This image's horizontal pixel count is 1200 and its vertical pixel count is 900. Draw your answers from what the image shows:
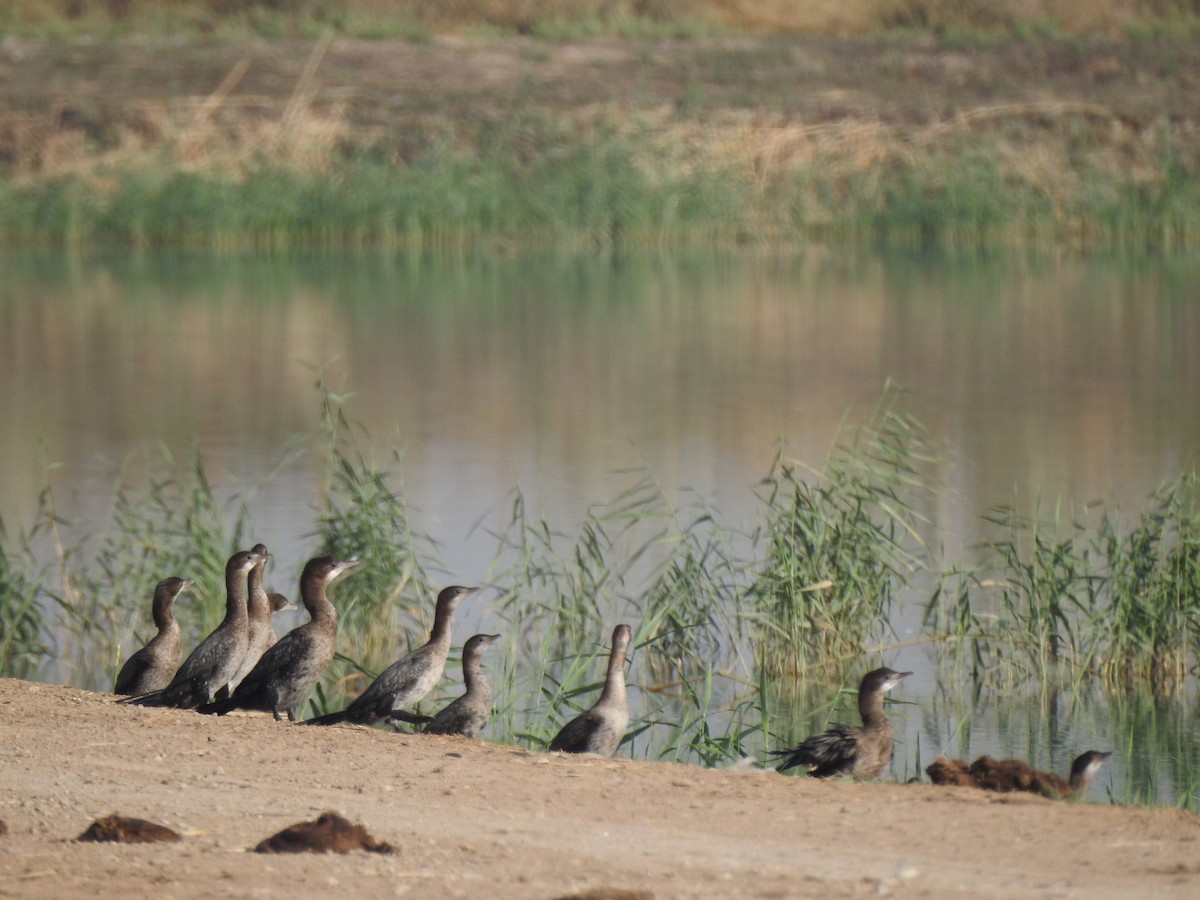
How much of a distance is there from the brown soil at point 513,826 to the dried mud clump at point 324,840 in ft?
0.16

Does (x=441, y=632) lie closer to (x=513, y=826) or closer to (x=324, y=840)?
(x=513, y=826)

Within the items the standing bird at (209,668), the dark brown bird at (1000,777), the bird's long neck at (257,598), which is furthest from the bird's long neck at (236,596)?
the dark brown bird at (1000,777)

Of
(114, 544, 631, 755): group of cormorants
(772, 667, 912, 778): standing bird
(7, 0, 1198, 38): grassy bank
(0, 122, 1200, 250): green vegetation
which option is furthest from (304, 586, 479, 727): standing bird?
(7, 0, 1198, 38): grassy bank

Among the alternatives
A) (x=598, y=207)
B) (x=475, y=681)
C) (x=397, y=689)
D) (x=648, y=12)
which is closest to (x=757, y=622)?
(x=475, y=681)

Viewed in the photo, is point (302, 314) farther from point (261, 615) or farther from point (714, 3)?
point (714, 3)

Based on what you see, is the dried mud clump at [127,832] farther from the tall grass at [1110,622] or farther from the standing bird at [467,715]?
the tall grass at [1110,622]

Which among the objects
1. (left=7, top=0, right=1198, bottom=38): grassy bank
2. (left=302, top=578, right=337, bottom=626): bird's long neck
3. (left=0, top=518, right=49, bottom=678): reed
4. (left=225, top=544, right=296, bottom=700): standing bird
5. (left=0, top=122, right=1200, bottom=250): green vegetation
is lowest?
(left=0, top=518, right=49, bottom=678): reed

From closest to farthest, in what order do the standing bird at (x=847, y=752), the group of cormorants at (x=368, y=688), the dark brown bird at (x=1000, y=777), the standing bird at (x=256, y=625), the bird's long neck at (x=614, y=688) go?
the dark brown bird at (x=1000, y=777), the standing bird at (x=847, y=752), the group of cormorants at (x=368, y=688), the bird's long neck at (x=614, y=688), the standing bird at (x=256, y=625)

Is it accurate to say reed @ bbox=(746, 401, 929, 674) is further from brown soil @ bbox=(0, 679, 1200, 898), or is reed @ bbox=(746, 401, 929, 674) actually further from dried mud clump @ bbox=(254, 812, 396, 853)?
dried mud clump @ bbox=(254, 812, 396, 853)

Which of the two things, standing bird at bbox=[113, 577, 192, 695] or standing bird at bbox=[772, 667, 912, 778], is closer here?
standing bird at bbox=[772, 667, 912, 778]

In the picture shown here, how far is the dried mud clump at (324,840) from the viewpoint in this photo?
5266mm

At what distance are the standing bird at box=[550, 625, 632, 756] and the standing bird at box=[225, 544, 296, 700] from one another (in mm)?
1143

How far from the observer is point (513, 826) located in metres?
5.57

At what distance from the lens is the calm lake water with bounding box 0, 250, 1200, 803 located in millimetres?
11664
